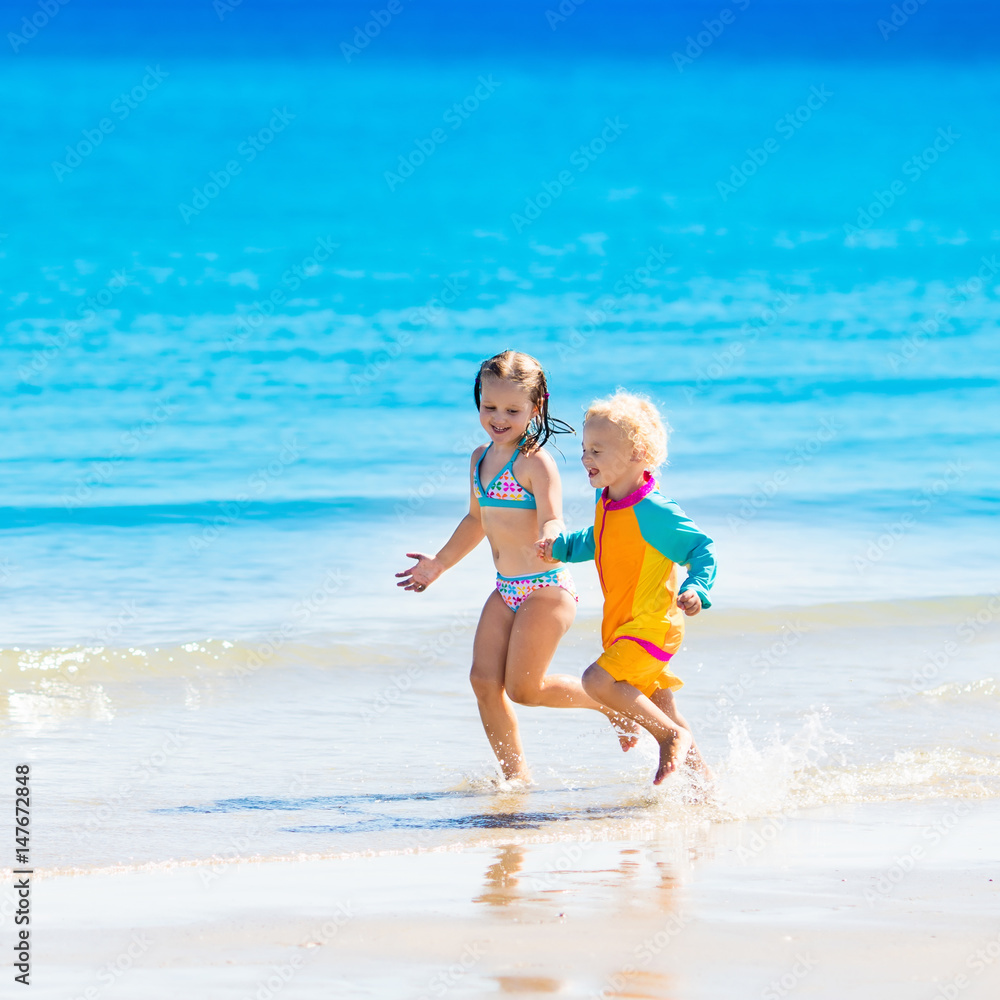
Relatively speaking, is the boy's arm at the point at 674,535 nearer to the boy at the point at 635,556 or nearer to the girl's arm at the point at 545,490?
the boy at the point at 635,556

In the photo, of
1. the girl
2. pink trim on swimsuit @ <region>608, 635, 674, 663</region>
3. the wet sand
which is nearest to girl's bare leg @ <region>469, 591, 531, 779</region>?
the girl

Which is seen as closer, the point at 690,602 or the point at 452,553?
the point at 690,602

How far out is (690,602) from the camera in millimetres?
4371

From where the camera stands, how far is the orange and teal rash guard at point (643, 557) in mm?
4699

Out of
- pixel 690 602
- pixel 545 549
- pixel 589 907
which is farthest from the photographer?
pixel 545 549

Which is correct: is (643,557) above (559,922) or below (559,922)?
above

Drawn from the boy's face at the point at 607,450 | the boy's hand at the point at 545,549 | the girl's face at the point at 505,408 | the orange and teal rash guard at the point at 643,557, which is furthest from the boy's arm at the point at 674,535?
the girl's face at the point at 505,408

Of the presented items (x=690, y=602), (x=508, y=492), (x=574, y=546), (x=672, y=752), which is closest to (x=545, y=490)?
(x=508, y=492)

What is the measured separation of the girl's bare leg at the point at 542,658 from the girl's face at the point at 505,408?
58 cm

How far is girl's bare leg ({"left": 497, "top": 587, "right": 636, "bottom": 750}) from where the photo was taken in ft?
16.3

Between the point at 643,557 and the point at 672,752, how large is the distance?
662 millimetres

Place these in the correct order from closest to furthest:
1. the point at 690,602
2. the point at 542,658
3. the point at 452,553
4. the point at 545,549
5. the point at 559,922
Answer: the point at 559,922
the point at 690,602
the point at 545,549
the point at 542,658
the point at 452,553

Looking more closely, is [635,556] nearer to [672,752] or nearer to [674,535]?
[674,535]

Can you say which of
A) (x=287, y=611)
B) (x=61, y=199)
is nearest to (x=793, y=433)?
(x=287, y=611)
